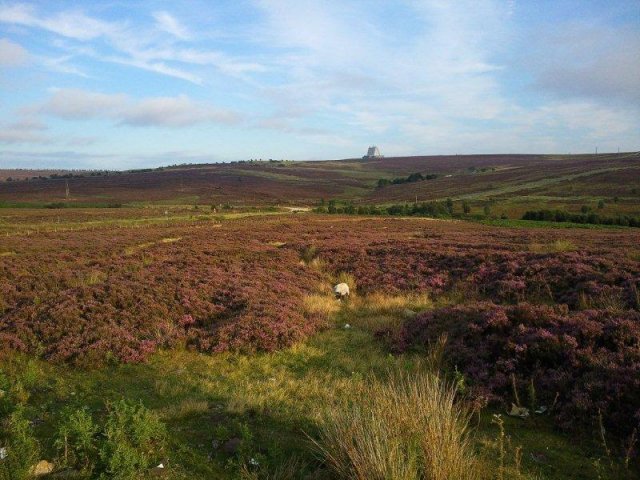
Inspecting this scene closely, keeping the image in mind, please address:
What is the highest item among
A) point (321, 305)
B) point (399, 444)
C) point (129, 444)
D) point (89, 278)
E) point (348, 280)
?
point (399, 444)

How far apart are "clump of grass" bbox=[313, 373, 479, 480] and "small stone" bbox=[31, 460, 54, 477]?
3.10 m

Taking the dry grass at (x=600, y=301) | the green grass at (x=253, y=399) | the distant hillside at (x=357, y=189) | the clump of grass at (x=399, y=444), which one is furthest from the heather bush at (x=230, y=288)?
the distant hillside at (x=357, y=189)

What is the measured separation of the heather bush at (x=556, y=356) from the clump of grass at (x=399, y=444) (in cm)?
226

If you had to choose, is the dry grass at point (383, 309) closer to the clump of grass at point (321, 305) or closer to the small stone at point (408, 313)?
the small stone at point (408, 313)

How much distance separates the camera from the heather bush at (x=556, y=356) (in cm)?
611

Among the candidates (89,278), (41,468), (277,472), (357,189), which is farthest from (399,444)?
(357,189)

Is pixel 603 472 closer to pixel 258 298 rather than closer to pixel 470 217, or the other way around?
pixel 258 298

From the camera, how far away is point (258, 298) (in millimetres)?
13211

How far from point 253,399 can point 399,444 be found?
3148 millimetres

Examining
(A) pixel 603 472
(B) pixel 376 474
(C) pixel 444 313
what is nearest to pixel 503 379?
(A) pixel 603 472

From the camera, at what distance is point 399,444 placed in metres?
4.57

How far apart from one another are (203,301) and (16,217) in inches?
2263

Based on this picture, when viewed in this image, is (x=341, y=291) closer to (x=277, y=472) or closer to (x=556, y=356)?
(x=556, y=356)

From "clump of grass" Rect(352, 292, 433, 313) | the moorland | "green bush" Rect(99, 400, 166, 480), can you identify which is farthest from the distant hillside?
"green bush" Rect(99, 400, 166, 480)
